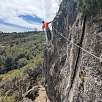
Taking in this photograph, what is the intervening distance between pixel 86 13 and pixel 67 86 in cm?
666

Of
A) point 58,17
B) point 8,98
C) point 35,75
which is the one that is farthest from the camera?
point 35,75

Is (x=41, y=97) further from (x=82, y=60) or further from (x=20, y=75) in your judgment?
(x=20, y=75)

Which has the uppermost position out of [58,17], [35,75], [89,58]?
[58,17]

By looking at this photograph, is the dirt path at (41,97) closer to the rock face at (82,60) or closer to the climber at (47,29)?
the climber at (47,29)

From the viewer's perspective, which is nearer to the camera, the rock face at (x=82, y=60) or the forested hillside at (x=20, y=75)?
the rock face at (x=82, y=60)

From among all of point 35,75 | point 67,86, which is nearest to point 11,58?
point 35,75

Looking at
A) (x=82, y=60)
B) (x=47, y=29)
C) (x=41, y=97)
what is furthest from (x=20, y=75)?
(x=82, y=60)

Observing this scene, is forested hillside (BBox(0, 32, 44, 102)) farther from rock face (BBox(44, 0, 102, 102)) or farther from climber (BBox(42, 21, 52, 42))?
rock face (BBox(44, 0, 102, 102))

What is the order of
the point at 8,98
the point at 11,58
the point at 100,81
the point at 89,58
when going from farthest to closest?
the point at 11,58
the point at 8,98
the point at 89,58
the point at 100,81

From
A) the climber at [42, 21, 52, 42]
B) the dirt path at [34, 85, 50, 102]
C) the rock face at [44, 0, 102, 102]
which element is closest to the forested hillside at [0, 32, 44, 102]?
the dirt path at [34, 85, 50, 102]

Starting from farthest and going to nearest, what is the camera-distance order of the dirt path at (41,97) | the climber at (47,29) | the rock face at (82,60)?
1. the dirt path at (41,97)
2. the climber at (47,29)
3. the rock face at (82,60)

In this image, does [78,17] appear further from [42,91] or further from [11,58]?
[11,58]

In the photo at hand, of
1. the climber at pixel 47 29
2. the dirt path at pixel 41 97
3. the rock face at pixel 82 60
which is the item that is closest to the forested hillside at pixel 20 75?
the dirt path at pixel 41 97

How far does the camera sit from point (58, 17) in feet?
113
